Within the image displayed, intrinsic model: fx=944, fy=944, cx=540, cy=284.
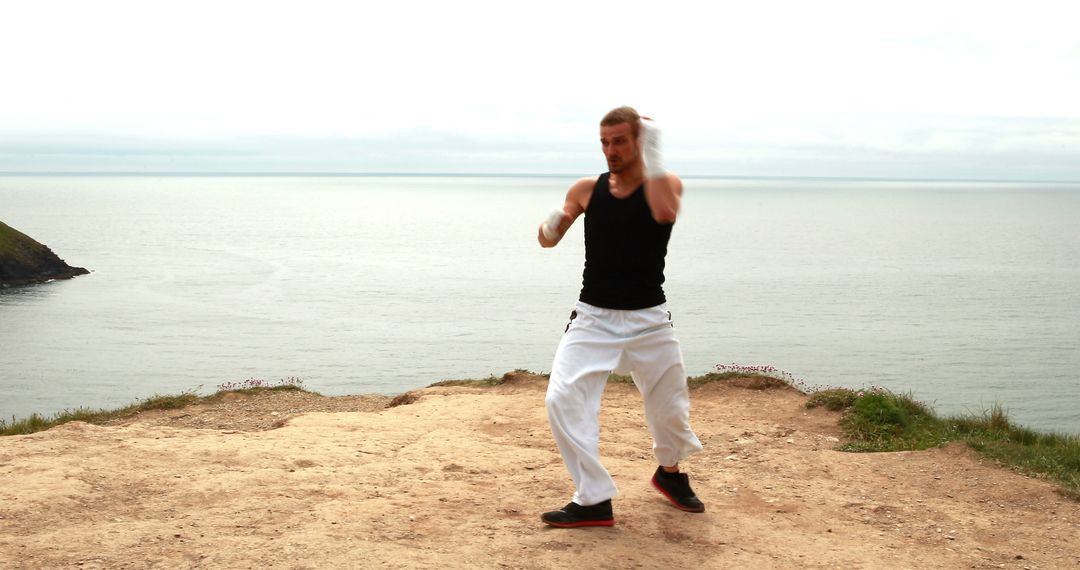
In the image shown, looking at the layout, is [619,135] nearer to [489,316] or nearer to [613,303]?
[613,303]

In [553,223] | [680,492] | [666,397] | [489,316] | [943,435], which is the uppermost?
[553,223]

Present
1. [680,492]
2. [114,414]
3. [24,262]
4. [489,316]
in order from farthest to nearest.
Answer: [24,262] < [489,316] < [114,414] < [680,492]

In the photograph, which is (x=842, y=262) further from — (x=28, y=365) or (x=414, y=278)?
(x=28, y=365)

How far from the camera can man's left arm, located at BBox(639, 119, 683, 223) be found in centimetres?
565

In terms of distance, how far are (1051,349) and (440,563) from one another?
38610 millimetres

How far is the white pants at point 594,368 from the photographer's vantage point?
5.93 metres

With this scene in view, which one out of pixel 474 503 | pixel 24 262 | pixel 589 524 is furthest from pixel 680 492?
pixel 24 262

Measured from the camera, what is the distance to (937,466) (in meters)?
8.52

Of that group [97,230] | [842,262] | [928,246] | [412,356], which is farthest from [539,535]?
[97,230]

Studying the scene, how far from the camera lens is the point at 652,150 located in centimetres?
565

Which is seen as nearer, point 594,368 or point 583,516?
point 594,368

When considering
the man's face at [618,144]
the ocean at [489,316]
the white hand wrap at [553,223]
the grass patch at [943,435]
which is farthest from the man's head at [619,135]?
the ocean at [489,316]

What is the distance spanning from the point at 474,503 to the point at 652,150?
9.78 feet

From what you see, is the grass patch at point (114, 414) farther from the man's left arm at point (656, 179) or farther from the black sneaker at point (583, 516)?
the man's left arm at point (656, 179)
